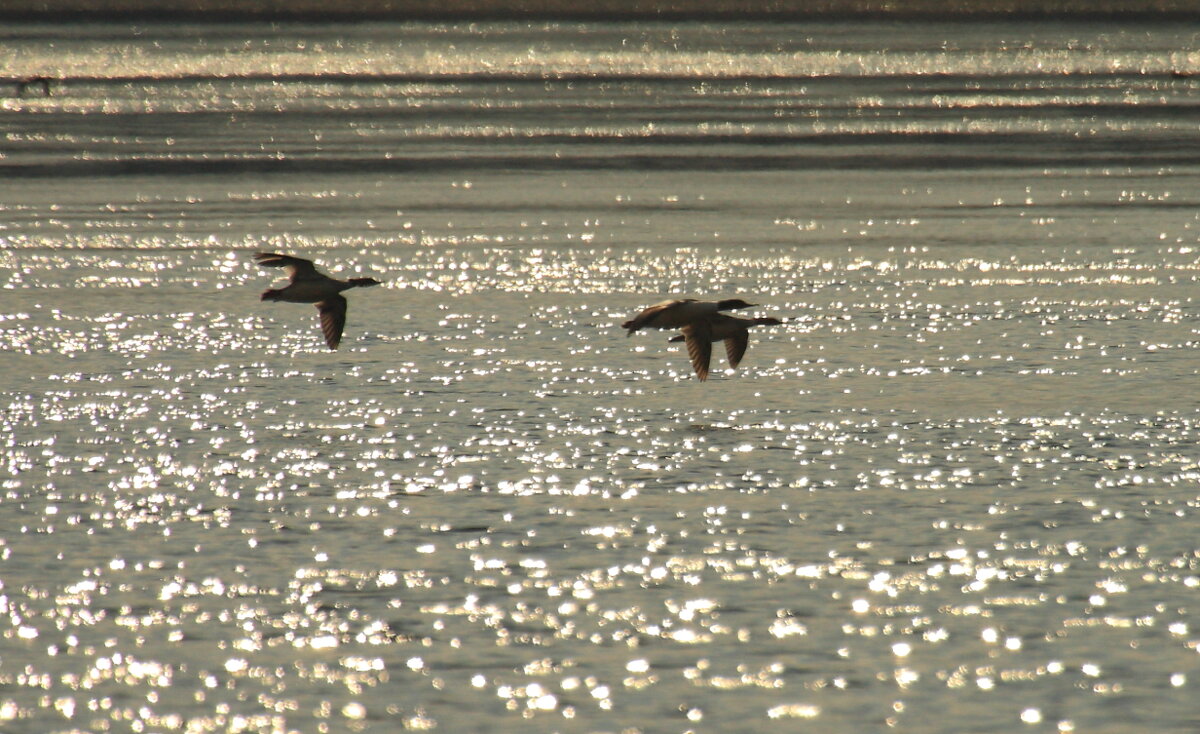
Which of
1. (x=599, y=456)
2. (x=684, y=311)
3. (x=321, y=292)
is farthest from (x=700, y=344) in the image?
(x=321, y=292)

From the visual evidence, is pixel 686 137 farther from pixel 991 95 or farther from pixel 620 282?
pixel 620 282

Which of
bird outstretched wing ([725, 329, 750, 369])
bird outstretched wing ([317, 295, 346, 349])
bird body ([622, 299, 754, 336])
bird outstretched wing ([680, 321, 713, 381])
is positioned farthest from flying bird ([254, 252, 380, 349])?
bird outstretched wing ([725, 329, 750, 369])

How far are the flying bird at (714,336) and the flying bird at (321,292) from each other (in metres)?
4.42

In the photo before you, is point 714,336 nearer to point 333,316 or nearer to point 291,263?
point 333,316

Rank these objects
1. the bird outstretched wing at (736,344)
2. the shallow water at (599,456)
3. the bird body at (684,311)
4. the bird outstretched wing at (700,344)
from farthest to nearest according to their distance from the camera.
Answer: the bird outstretched wing at (736,344)
the bird outstretched wing at (700,344)
the bird body at (684,311)
the shallow water at (599,456)

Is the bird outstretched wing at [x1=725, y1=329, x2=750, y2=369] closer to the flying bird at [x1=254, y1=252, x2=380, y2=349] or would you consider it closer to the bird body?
the bird body

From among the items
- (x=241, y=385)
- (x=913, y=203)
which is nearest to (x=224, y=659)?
(x=241, y=385)

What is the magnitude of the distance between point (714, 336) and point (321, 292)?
223 inches

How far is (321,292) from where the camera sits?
2792 cm

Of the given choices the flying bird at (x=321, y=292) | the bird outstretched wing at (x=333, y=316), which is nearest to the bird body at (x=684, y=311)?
the flying bird at (x=321, y=292)

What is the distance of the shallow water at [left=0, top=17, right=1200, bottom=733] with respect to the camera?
622 inches

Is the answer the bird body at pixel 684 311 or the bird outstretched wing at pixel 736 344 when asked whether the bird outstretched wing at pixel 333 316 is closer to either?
the bird body at pixel 684 311

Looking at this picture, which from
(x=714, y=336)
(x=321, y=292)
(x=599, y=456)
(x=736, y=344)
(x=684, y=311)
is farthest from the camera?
(x=321, y=292)

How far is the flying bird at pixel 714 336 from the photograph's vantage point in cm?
2641
